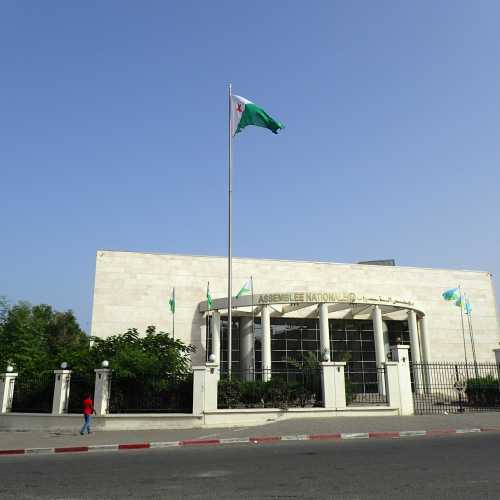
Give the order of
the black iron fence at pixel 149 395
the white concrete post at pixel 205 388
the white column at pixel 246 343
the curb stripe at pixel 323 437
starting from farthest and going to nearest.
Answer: the white column at pixel 246 343
the black iron fence at pixel 149 395
the white concrete post at pixel 205 388
the curb stripe at pixel 323 437

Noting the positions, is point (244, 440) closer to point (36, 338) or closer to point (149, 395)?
point (149, 395)

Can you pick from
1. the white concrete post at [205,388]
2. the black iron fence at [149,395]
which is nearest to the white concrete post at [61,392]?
the black iron fence at [149,395]

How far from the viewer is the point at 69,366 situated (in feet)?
67.6

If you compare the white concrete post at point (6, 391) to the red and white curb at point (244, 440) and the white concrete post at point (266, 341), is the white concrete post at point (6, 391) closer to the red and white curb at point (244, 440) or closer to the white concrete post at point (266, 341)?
the red and white curb at point (244, 440)

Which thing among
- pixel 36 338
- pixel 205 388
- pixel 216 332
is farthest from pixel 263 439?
pixel 36 338

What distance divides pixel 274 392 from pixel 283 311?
15802 mm

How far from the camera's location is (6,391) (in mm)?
20109

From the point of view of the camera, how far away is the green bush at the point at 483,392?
76.5ft

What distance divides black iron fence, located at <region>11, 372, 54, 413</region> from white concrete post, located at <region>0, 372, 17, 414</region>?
8.9 inches

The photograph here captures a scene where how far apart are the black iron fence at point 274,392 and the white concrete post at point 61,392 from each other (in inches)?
231

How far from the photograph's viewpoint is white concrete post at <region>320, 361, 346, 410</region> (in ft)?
63.6

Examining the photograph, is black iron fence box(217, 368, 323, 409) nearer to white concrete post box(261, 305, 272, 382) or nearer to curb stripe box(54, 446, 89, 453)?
curb stripe box(54, 446, 89, 453)

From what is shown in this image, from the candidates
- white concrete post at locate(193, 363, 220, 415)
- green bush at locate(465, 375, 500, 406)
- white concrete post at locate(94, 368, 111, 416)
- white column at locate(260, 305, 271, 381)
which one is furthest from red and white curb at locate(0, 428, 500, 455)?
white column at locate(260, 305, 271, 381)

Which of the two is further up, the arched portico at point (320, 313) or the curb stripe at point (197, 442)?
the arched portico at point (320, 313)
